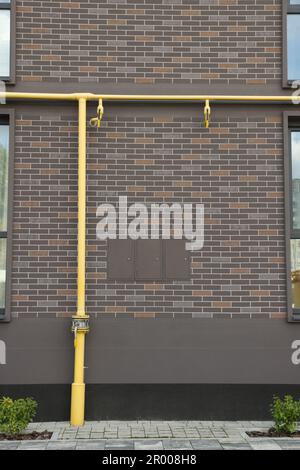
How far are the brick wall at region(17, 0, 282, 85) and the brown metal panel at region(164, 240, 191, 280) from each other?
2045 mm

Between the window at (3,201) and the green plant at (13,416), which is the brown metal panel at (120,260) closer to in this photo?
the window at (3,201)

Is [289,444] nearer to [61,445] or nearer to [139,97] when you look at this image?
[61,445]

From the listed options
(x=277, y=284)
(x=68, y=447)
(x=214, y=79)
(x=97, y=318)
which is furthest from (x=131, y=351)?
(x=214, y=79)

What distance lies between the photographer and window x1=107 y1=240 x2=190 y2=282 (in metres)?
7.18

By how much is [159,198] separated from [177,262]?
2.61ft

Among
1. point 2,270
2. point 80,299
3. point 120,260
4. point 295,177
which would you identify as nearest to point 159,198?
point 120,260

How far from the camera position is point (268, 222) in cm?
730

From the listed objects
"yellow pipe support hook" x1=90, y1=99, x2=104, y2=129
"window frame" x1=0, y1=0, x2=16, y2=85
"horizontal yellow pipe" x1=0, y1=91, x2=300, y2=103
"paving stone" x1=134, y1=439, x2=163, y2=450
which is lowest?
"paving stone" x1=134, y1=439, x2=163, y2=450

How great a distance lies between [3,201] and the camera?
24.1 feet

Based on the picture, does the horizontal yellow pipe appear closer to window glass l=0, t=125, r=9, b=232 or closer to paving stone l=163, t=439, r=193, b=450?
window glass l=0, t=125, r=9, b=232

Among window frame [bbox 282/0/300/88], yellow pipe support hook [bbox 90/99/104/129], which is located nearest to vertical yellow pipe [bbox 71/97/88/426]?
yellow pipe support hook [bbox 90/99/104/129]
